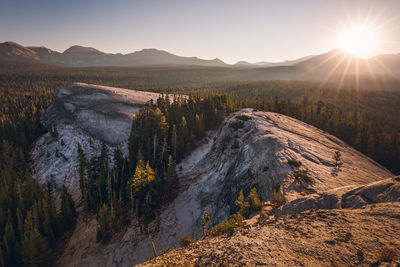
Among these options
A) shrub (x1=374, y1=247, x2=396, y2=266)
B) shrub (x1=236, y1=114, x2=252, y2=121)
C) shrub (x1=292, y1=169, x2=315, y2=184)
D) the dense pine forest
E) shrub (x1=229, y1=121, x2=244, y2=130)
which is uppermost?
shrub (x1=236, y1=114, x2=252, y2=121)

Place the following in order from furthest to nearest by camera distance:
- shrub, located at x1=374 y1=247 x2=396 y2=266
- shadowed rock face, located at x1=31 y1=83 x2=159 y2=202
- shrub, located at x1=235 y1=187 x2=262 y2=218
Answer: shadowed rock face, located at x1=31 y1=83 x2=159 y2=202 → shrub, located at x1=235 y1=187 x2=262 y2=218 → shrub, located at x1=374 y1=247 x2=396 y2=266

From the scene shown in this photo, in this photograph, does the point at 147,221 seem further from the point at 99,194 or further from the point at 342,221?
the point at 342,221

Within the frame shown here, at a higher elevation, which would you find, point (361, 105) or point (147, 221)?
point (361, 105)

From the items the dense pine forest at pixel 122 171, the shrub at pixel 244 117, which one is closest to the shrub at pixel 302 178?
the shrub at pixel 244 117

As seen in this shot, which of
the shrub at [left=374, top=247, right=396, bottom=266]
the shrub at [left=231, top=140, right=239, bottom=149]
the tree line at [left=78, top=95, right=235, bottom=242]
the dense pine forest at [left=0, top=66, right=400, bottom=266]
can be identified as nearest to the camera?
the shrub at [left=374, top=247, right=396, bottom=266]

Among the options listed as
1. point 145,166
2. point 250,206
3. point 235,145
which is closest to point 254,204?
point 250,206

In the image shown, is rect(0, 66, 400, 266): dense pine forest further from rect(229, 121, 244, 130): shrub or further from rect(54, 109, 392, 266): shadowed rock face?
rect(229, 121, 244, 130): shrub

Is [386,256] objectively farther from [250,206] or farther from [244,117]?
[244,117]

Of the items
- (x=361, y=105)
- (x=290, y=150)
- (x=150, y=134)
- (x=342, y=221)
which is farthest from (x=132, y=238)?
(x=361, y=105)

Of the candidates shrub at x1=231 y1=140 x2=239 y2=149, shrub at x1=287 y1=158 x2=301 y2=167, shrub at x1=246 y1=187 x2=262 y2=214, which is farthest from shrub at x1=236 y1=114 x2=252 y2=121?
shrub at x1=246 y1=187 x2=262 y2=214
